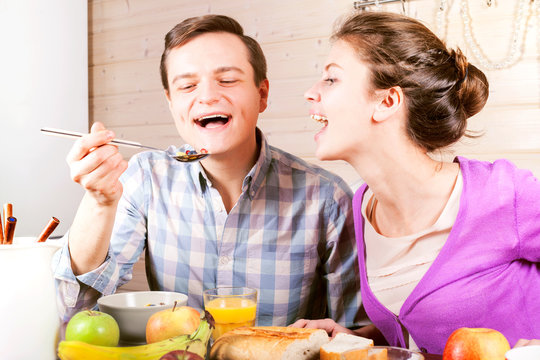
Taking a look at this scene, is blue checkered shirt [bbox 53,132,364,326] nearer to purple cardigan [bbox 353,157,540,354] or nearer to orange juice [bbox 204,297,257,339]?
purple cardigan [bbox 353,157,540,354]

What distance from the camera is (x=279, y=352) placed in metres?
0.72

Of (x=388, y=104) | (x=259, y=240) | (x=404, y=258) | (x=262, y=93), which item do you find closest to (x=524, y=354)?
(x=404, y=258)

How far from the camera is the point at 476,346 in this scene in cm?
68

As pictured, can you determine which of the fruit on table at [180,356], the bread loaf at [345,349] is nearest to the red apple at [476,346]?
the bread loaf at [345,349]

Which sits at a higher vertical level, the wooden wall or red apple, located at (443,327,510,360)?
the wooden wall

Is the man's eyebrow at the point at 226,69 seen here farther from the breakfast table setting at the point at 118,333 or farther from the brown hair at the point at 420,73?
the breakfast table setting at the point at 118,333

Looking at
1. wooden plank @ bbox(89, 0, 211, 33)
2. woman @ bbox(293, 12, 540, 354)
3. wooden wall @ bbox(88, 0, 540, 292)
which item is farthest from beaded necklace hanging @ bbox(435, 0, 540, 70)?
wooden plank @ bbox(89, 0, 211, 33)

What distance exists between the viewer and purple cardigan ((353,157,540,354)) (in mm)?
1090

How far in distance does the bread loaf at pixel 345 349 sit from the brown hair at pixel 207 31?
3.08 ft

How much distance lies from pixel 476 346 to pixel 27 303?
0.58 m

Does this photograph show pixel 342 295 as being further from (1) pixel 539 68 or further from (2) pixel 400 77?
(1) pixel 539 68

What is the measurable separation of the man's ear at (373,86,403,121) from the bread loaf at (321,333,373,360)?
A: 586mm

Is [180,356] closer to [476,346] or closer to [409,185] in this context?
[476,346]

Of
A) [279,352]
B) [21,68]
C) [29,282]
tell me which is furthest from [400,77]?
[21,68]
